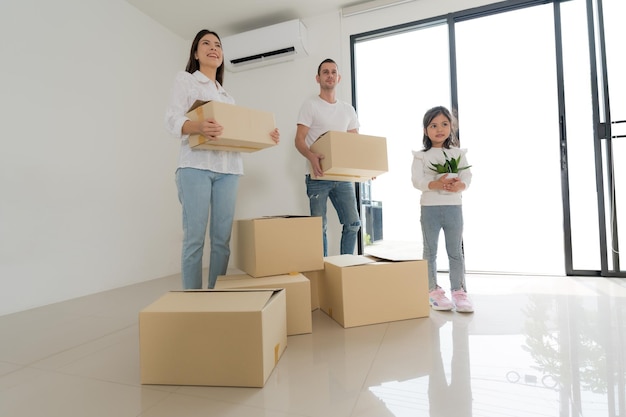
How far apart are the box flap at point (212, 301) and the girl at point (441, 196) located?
0.95m

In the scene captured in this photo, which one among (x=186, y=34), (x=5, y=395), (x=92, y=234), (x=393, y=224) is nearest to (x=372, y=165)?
(x=393, y=224)

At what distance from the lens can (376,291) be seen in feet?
4.61

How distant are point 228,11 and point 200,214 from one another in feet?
6.95

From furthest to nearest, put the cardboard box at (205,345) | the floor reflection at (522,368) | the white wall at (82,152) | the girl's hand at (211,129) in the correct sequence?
1. the white wall at (82,152)
2. the girl's hand at (211,129)
3. the cardboard box at (205,345)
4. the floor reflection at (522,368)

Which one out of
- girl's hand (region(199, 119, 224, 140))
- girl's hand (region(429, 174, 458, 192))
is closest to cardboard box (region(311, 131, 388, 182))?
girl's hand (region(429, 174, 458, 192))

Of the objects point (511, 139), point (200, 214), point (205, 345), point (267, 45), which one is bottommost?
point (205, 345)

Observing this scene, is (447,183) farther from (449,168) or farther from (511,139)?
(511,139)

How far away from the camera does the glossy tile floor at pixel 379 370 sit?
798 millimetres

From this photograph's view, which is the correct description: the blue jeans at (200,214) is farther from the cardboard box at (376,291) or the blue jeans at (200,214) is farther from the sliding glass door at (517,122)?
the sliding glass door at (517,122)

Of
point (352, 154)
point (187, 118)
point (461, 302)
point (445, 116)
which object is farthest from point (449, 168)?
point (187, 118)

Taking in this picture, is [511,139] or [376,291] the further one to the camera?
[511,139]

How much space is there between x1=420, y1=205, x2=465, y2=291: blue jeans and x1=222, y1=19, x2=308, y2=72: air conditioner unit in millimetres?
1830

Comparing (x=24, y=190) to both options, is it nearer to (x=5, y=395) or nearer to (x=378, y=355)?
(x=5, y=395)

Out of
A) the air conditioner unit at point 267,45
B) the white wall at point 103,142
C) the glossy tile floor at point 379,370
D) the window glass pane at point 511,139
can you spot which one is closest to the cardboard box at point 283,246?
the glossy tile floor at point 379,370
